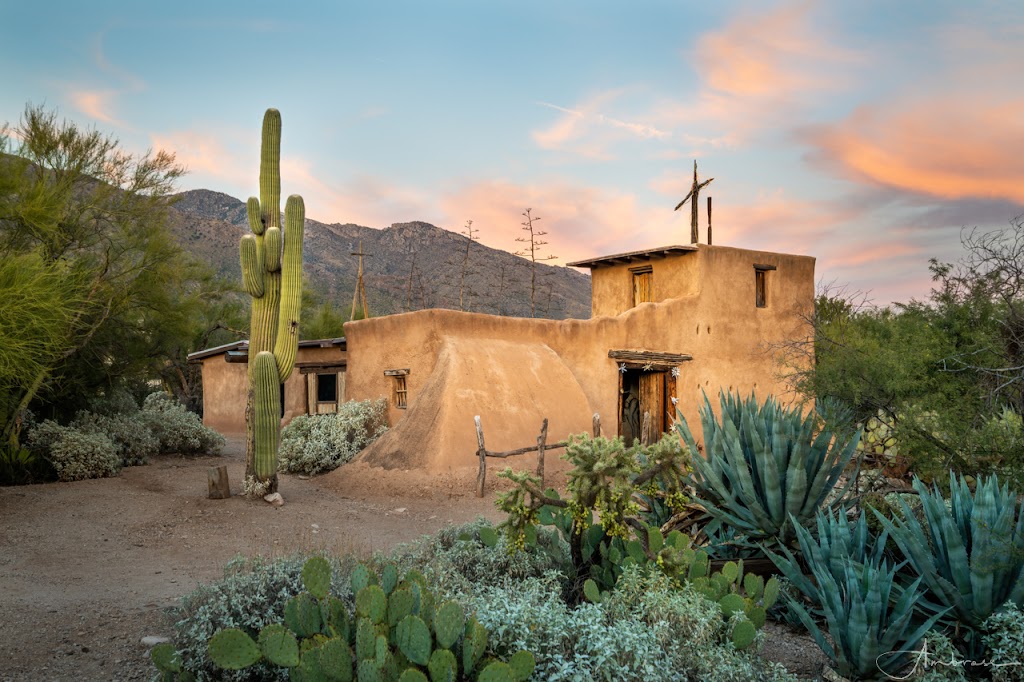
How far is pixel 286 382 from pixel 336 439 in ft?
25.1

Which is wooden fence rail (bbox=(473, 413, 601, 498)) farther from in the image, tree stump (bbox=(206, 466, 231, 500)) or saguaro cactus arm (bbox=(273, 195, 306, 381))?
tree stump (bbox=(206, 466, 231, 500))

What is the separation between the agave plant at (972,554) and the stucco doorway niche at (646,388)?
33.4 feet

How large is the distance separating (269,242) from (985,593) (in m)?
10.2

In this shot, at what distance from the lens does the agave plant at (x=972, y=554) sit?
419 centimetres

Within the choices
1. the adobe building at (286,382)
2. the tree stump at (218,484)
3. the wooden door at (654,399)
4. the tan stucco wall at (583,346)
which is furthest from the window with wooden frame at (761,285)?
the tree stump at (218,484)

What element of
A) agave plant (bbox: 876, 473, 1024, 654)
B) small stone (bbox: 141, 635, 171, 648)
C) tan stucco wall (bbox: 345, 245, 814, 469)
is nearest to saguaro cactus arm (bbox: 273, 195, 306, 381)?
tan stucco wall (bbox: 345, 245, 814, 469)

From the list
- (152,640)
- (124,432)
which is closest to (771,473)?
(152,640)

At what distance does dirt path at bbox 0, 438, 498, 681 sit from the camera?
5.33m

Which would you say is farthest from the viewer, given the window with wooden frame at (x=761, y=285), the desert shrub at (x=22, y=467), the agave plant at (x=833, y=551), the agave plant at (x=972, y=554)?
the window with wooden frame at (x=761, y=285)

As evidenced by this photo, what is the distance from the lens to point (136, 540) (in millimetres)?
8945

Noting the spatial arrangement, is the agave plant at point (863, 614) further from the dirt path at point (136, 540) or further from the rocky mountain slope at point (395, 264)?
the rocky mountain slope at point (395, 264)

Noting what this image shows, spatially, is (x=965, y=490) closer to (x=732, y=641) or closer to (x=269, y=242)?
(x=732, y=641)

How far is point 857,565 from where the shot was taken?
14.2 feet

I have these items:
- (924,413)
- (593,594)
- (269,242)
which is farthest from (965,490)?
(269,242)
